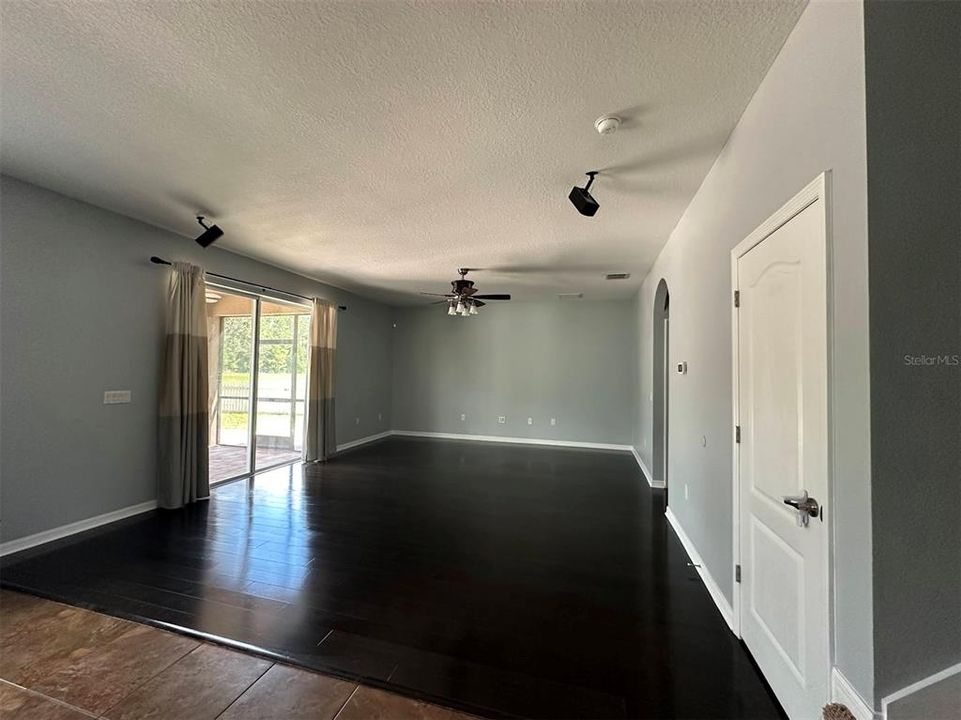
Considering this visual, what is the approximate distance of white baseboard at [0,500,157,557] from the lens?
281 cm

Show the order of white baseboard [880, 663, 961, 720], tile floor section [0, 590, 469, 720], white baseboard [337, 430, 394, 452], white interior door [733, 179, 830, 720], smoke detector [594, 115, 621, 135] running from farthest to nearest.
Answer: white baseboard [337, 430, 394, 452]
smoke detector [594, 115, 621, 135]
tile floor section [0, 590, 469, 720]
white interior door [733, 179, 830, 720]
white baseboard [880, 663, 961, 720]

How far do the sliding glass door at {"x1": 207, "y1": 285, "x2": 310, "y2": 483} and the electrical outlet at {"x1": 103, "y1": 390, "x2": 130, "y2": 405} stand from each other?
3.49 ft

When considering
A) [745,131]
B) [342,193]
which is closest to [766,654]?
[745,131]

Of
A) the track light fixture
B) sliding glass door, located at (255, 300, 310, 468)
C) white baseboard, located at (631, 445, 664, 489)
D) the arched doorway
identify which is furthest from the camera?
sliding glass door, located at (255, 300, 310, 468)

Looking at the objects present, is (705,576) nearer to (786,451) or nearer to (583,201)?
(786,451)

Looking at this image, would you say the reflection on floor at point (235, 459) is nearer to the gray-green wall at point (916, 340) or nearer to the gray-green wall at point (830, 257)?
the gray-green wall at point (830, 257)

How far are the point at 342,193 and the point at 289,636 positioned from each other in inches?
113

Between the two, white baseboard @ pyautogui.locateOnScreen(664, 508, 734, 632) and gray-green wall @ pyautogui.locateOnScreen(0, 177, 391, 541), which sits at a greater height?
gray-green wall @ pyautogui.locateOnScreen(0, 177, 391, 541)

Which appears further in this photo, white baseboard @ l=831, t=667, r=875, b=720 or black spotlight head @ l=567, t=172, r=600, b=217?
black spotlight head @ l=567, t=172, r=600, b=217

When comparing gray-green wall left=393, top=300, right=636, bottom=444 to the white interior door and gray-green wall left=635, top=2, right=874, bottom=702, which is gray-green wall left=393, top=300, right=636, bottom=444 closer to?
gray-green wall left=635, top=2, right=874, bottom=702

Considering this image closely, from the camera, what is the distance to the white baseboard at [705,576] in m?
2.09

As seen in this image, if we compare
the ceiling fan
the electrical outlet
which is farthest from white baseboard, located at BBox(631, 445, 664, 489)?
the electrical outlet

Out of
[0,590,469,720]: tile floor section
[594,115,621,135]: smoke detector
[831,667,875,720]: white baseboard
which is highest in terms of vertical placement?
[594,115,621,135]: smoke detector

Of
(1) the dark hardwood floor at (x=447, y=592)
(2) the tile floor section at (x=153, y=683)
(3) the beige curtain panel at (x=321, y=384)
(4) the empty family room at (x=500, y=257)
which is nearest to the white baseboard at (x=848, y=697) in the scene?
(4) the empty family room at (x=500, y=257)
